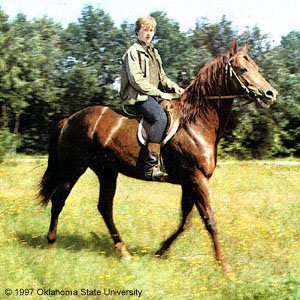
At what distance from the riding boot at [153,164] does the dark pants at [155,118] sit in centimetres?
9

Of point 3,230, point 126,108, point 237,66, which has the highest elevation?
point 237,66

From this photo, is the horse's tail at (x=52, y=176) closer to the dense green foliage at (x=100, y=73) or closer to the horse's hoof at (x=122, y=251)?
the horse's hoof at (x=122, y=251)

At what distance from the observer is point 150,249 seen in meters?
8.10

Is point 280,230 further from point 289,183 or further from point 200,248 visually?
point 289,183

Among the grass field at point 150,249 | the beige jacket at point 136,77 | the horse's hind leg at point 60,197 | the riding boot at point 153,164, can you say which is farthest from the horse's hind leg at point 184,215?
the horse's hind leg at point 60,197

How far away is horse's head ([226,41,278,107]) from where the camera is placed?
688 cm

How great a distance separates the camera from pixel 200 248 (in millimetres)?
7969

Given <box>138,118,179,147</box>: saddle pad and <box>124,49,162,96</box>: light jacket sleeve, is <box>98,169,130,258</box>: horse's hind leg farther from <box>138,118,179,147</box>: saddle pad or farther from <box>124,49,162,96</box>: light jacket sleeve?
<box>124,49,162,96</box>: light jacket sleeve

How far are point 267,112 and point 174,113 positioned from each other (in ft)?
69.2

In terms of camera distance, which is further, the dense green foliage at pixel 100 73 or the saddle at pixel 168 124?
the dense green foliage at pixel 100 73

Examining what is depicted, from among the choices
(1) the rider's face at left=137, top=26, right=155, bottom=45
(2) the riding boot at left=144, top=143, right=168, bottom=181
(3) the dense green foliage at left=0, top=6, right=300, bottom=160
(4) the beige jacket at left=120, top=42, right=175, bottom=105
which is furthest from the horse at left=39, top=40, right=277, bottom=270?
(3) the dense green foliage at left=0, top=6, right=300, bottom=160

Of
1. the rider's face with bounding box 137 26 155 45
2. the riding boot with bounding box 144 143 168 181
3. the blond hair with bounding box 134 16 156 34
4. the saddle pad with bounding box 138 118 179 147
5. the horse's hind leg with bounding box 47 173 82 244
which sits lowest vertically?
the horse's hind leg with bounding box 47 173 82 244

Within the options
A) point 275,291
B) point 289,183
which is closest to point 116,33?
point 289,183

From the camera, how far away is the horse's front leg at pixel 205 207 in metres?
6.97
